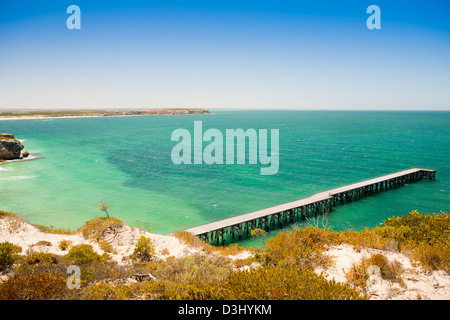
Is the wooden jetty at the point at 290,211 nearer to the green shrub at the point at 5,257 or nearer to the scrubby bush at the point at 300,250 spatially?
the scrubby bush at the point at 300,250

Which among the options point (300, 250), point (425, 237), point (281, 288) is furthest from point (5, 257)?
point (425, 237)

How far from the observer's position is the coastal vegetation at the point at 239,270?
744 cm

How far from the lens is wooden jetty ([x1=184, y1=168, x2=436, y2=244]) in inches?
890

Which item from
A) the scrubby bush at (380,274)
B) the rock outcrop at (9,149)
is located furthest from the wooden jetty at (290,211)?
the rock outcrop at (9,149)

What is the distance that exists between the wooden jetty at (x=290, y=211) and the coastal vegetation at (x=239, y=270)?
Answer: 6.36 m

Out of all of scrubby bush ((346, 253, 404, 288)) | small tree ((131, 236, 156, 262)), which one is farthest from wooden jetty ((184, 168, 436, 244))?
scrubby bush ((346, 253, 404, 288))

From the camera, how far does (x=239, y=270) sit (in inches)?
355

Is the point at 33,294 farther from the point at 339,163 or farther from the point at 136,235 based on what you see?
the point at 339,163

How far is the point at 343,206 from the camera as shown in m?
30.6

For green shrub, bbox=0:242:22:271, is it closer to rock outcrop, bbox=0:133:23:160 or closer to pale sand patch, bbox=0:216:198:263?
pale sand patch, bbox=0:216:198:263

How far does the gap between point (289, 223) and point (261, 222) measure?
354cm

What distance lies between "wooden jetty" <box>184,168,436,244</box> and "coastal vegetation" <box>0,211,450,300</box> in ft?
20.9

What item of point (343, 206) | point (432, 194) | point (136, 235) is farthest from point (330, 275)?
point (432, 194)
